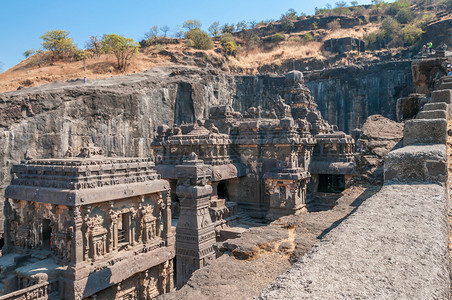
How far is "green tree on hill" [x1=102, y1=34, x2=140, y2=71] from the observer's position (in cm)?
3362

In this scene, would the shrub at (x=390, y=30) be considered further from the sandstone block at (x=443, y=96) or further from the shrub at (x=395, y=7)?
the sandstone block at (x=443, y=96)

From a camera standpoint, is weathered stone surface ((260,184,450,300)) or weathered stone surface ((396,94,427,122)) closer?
weathered stone surface ((260,184,450,300))

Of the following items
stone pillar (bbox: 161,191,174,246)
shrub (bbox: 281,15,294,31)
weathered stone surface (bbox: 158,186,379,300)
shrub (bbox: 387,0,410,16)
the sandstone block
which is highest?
shrub (bbox: 387,0,410,16)

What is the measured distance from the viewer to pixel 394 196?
3053mm

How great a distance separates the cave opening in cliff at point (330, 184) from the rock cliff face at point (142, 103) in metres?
7.61

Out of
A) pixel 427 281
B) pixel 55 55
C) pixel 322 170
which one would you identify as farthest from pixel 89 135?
pixel 427 281

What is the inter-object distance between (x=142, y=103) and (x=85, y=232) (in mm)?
17562

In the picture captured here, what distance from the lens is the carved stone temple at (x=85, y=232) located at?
29.4ft

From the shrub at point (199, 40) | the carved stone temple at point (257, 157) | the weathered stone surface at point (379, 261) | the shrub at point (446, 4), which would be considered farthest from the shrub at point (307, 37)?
the weathered stone surface at point (379, 261)

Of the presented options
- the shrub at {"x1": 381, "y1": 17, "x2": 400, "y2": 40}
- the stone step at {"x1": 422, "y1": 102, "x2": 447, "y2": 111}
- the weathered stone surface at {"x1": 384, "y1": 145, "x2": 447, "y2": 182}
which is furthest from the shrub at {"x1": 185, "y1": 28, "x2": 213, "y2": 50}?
the weathered stone surface at {"x1": 384, "y1": 145, "x2": 447, "y2": 182}

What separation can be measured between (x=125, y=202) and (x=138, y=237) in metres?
1.35

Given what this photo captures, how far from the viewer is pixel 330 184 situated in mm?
19891

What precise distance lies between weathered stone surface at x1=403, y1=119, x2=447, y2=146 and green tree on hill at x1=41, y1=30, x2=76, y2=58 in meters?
39.0

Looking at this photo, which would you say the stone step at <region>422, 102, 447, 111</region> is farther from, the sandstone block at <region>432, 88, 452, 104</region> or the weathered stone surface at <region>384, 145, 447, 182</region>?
the weathered stone surface at <region>384, 145, 447, 182</region>
